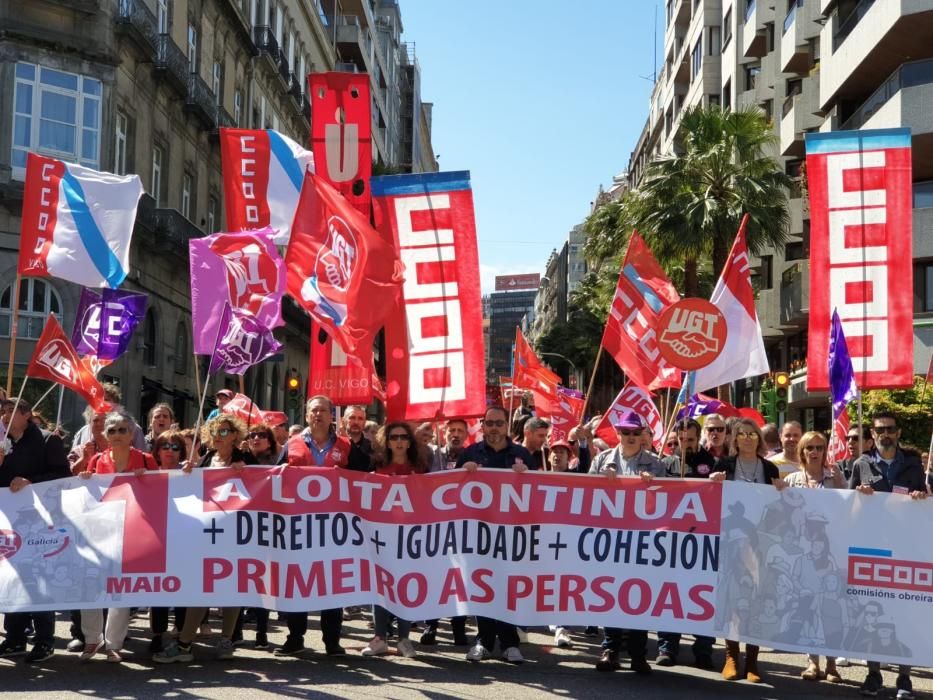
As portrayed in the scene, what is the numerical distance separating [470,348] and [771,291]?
1266 inches

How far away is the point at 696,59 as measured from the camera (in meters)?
55.5

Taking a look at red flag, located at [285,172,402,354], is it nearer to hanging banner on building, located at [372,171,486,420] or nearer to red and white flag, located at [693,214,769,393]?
hanging banner on building, located at [372,171,486,420]

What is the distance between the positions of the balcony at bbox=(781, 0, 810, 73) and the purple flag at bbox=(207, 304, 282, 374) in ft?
102

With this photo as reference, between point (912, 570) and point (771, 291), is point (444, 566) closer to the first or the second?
point (912, 570)

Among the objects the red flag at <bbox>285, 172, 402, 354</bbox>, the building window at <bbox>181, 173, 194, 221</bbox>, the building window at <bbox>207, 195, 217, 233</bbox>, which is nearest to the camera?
the red flag at <bbox>285, 172, 402, 354</bbox>

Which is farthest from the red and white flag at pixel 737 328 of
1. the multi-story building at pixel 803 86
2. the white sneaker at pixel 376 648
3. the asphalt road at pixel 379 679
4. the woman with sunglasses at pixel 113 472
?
the multi-story building at pixel 803 86

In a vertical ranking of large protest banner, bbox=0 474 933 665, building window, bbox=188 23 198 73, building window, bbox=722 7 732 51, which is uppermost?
building window, bbox=722 7 732 51

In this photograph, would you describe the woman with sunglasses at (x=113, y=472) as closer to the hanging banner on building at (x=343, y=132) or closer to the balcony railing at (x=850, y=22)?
the hanging banner on building at (x=343, y=132)

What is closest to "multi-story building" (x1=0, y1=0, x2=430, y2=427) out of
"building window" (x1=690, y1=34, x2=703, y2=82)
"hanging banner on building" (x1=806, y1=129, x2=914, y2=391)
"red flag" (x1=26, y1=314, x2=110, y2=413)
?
"red flag" (x1=26, y1=314, x2=110, y2=413)

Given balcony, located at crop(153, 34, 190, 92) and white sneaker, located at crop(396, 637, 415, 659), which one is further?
balcony, located at crop(153, 34, 190, 92)

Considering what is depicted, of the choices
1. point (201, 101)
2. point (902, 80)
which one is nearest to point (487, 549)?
point (902, 80)

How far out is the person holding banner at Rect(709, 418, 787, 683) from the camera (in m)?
8.48

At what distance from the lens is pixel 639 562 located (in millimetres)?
8438

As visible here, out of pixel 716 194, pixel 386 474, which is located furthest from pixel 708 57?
pixel 386 474
